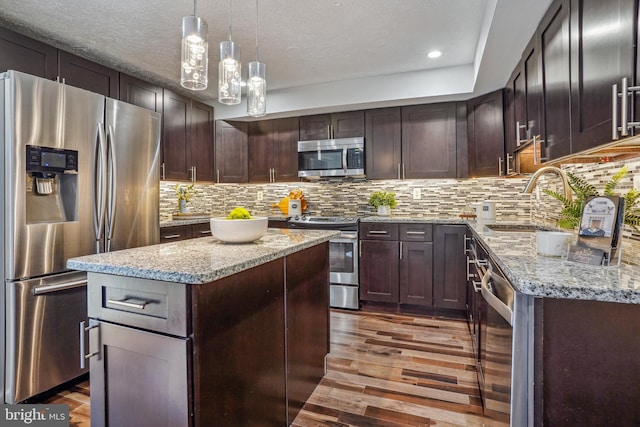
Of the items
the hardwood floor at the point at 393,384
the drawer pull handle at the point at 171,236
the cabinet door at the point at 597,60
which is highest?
the cabinet door at the point at 597,60

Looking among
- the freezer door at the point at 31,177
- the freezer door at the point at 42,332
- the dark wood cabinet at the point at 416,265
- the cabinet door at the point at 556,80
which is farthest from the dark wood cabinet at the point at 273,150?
the cabinet door at the point at 556,80

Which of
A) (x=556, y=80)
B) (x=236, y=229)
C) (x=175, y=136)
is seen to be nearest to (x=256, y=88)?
(x=236, y=229)

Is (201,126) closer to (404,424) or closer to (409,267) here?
(409,267)

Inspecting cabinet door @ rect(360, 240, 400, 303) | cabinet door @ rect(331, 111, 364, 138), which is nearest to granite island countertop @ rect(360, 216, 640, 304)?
cabinet door @ rect(360, 240, 400, 303)

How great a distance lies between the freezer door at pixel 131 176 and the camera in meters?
2.33

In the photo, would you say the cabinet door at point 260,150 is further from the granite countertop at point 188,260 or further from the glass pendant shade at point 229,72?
the granite countertop at point 188,260

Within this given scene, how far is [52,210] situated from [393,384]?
2.37m

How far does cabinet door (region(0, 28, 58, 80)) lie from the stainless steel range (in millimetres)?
2642

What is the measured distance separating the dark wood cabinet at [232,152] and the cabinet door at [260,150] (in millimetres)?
66

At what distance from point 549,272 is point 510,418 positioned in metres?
0.48

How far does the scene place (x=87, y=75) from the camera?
9.39ft

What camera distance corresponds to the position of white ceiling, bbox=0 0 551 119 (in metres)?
2.25

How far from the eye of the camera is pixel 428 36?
8.95ft

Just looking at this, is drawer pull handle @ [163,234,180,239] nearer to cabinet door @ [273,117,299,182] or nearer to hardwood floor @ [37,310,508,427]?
hardwood floor @ [37,310,508,427]
